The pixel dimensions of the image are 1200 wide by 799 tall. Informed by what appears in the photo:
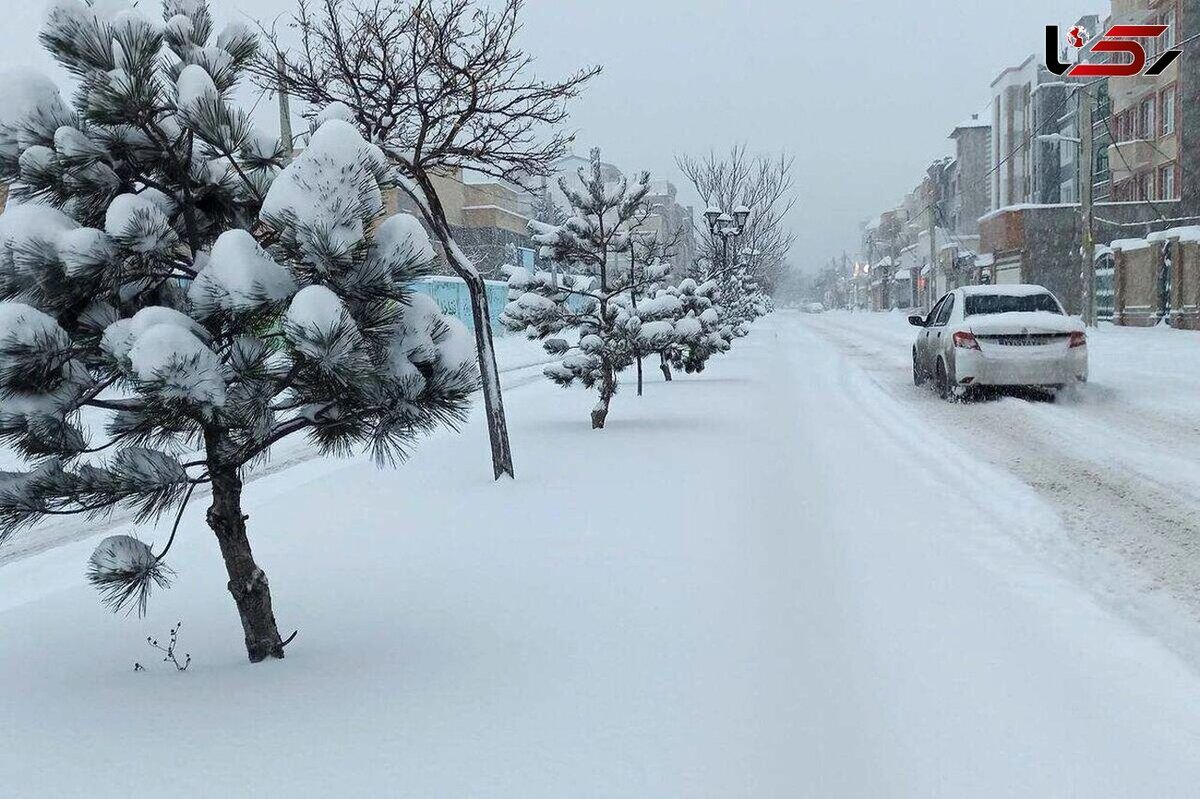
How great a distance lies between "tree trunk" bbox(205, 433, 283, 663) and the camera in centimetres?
373

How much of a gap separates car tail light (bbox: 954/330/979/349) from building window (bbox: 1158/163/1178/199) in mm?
35474

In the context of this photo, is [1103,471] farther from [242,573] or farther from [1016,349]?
[242,573]

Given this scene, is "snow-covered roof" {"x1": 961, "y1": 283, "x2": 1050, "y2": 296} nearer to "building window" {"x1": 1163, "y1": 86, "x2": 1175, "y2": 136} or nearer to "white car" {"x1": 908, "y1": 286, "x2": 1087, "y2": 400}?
"white car" {"x1": 908, "y1": 286, "x2": 1087, "y2": 400}

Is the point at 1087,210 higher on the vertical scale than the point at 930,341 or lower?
higher

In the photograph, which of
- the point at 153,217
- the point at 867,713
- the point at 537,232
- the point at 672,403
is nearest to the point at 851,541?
the point at 867,713

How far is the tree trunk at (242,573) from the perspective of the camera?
3729 millimetres

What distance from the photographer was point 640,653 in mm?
3824

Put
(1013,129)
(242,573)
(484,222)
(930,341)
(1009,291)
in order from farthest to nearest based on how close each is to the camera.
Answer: (1013,129) < (484,222) < (930,341) < (1009,291) < (242,573)

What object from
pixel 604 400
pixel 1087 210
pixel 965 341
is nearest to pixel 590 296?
pixel 604 400

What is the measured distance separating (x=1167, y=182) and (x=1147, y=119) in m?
3.28

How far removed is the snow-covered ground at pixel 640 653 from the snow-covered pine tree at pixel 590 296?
328 centimetres

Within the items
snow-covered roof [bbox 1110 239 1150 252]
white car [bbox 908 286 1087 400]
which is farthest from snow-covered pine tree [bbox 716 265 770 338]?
snow-covered roof [bbox 1110 239 1150 252]

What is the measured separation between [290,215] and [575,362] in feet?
24.9

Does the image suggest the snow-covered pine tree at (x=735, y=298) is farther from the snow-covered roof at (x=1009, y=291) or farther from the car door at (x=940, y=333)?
the snow-covered roof at (x=1009, y=291)
